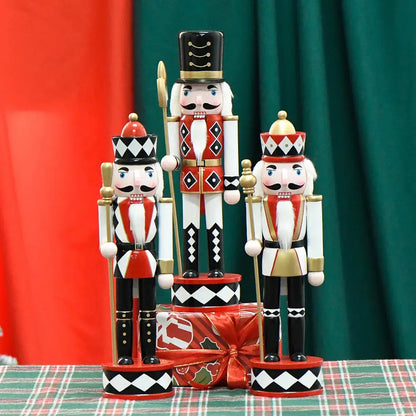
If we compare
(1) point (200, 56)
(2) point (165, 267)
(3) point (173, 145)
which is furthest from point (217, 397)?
(1) point (200, 56)

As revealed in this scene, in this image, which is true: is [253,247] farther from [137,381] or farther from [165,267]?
[137,381]

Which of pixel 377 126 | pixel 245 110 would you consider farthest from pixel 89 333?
pixel 377 126

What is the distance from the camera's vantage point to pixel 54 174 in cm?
207

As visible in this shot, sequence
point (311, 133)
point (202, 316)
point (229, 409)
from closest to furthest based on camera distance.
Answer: point (229, 409), point (202, 316), point (311, 133)

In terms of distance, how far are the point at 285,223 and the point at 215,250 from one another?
0.21 metres

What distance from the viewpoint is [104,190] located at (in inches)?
54.2

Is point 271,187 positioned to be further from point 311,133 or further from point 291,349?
point 311,133

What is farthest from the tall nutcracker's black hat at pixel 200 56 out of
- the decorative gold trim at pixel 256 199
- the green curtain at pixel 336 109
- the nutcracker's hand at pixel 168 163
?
the green curtain at pixel 336 109

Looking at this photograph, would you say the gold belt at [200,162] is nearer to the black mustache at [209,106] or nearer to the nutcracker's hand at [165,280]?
the black mustache at [209,106]

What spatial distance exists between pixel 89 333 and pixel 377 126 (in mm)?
731

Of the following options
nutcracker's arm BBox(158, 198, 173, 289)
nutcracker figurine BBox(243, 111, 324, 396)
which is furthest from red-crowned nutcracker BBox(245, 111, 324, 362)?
nutcracker's arm BBox(158, 198, 173, 289)

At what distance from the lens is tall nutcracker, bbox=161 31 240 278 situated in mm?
1528

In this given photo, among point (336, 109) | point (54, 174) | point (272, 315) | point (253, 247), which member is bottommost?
point (272, 315)

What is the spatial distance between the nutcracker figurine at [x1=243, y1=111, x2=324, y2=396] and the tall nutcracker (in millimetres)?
146
